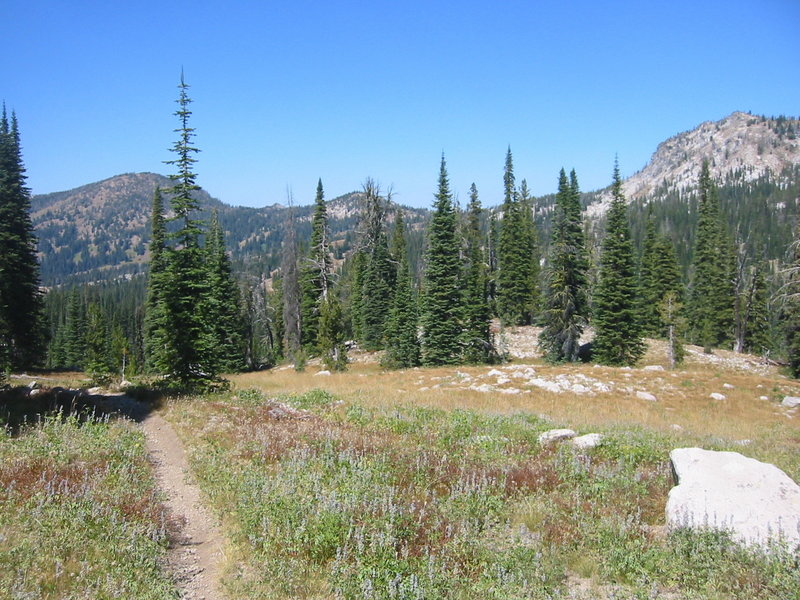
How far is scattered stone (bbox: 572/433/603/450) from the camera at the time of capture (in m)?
11.6

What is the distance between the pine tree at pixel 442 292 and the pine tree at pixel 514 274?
2083 cm

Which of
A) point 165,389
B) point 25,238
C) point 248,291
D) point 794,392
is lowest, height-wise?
point 794,392

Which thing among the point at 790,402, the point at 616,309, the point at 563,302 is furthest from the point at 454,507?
the point at 563,302

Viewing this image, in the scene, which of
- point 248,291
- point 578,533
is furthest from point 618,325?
point 248,291

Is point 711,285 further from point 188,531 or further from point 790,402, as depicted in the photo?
point 188,531

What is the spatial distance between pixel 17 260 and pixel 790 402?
53.8 m

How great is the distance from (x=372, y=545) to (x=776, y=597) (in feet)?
15.8

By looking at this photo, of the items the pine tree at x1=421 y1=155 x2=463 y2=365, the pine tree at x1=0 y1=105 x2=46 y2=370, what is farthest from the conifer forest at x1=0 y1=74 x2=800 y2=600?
the pine tree at x1=0 y1=105 x2=46 y2=370

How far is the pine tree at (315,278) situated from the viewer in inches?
2048

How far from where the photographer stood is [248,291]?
204 ft

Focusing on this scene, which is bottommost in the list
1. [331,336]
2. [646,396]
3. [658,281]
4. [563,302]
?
[646,396]

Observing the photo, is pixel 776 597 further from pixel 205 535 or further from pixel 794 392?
pixel 794 392

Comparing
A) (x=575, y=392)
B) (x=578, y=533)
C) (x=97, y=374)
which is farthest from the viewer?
(x=97, y=374)

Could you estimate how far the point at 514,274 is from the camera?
203 feet
